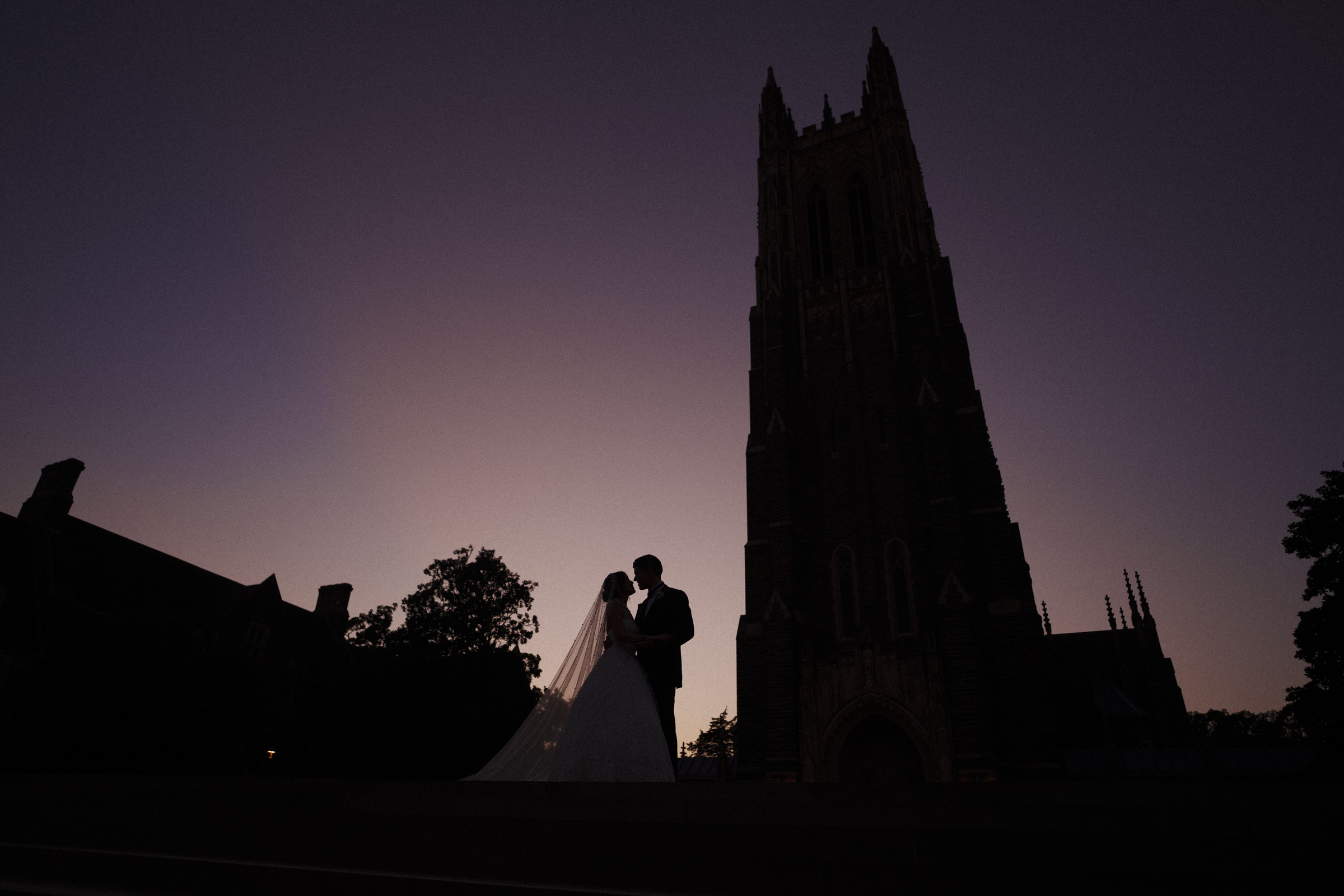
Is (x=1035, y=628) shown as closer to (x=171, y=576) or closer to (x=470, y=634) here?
(x=470, y=634)

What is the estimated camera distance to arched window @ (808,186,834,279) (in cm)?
3359

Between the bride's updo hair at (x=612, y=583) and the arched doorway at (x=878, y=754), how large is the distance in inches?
754

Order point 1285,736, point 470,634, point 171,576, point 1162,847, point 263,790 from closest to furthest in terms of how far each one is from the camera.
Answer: point 1162,847 < point 263,790 < point 470,634 < point 171,576 < point 1285,736

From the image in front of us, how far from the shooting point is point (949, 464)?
2472 cm

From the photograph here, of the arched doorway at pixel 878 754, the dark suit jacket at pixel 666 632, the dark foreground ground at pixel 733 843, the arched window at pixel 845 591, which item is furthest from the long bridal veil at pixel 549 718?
the arched window at pixel 845 591

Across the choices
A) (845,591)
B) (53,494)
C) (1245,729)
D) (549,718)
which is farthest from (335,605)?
Result: (1245,729)

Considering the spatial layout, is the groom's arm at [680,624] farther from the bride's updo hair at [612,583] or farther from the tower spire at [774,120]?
the tower spire at [774,120]

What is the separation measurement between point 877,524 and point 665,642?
21.5 metres

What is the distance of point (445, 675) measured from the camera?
28734 mm

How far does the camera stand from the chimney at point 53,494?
98.0 ft

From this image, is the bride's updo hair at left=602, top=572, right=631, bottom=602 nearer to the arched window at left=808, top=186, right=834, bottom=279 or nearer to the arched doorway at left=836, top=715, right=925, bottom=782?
the arched doorway at left=836, top=715, right=925, bottom=782

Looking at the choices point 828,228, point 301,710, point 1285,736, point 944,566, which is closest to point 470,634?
point 301,710

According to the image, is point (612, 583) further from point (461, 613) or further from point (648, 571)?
point (461, 613)

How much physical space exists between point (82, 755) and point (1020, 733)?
26344mm
